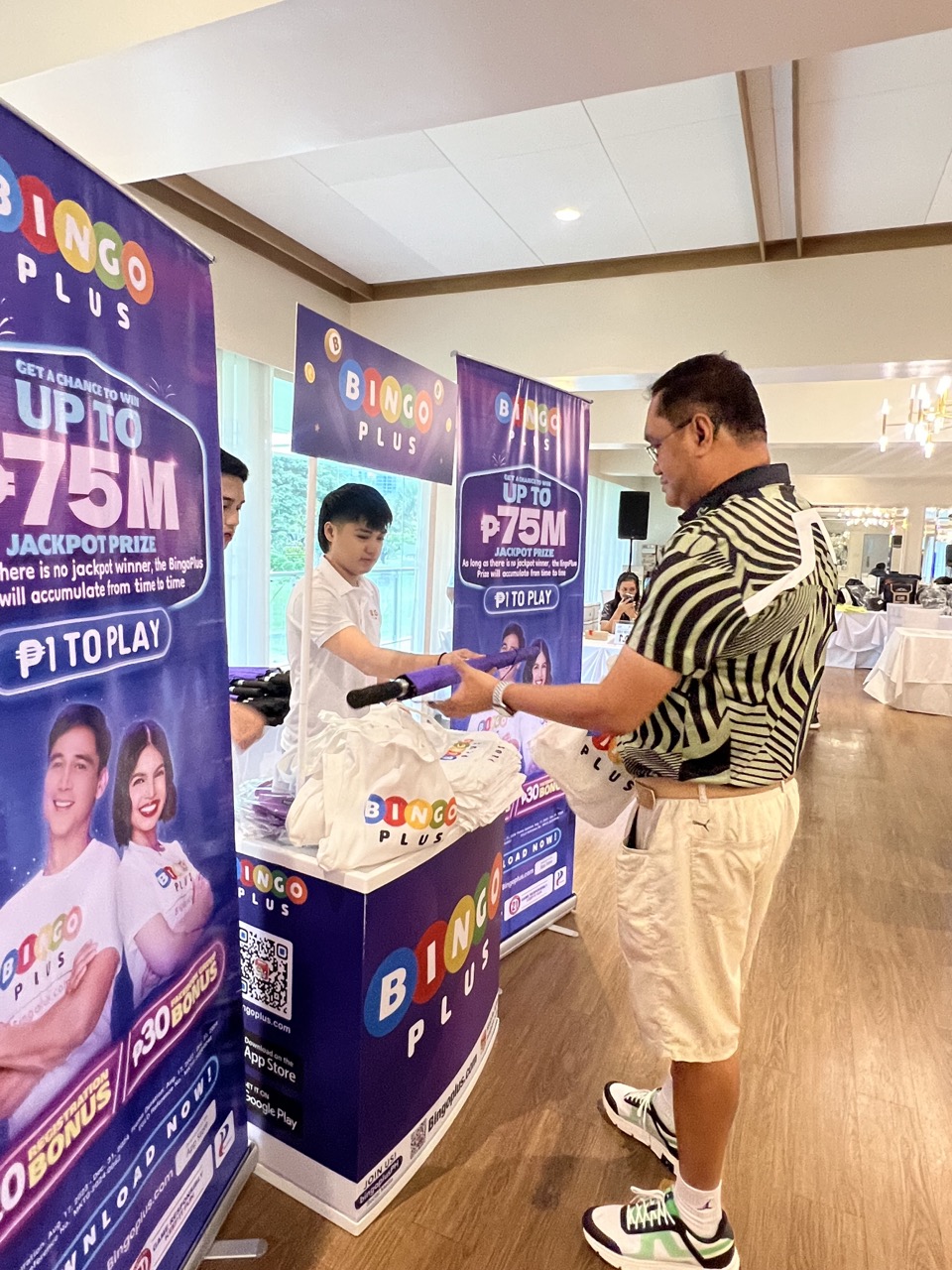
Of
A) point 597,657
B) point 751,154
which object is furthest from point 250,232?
point 597,657

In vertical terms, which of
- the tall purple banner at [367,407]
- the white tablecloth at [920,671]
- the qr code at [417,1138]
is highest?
the tall purple banner at [367,407]

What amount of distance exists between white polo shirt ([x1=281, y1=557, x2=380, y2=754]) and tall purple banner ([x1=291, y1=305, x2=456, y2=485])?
1.13 ft

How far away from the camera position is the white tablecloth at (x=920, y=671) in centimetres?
704

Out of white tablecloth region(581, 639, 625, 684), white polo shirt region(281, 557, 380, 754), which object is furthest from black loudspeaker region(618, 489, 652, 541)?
white polo shirt region(281, 557, 380, 754)

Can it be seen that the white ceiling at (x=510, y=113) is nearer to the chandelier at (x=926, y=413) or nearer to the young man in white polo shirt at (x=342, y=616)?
the young man in white polo shirt at (x=342, y=616)

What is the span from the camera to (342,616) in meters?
2.01

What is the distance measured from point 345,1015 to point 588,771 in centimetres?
75

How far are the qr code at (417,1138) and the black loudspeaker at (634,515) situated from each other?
33.8ft

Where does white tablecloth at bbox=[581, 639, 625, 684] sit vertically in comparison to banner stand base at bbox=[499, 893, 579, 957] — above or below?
above

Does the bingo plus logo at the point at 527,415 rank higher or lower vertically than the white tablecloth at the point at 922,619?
higher

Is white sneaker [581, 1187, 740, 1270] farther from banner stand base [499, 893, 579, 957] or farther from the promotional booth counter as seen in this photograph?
banner stand base [499, 893, 579, 957]

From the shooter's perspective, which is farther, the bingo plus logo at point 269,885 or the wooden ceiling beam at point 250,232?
the wooden ceiling beam at point 250,232

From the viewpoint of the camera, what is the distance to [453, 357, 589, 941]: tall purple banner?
7.80 ft

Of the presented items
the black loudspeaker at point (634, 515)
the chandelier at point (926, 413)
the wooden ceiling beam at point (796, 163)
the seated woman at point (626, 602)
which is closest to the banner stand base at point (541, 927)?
the seated woman at point (626, 602)
